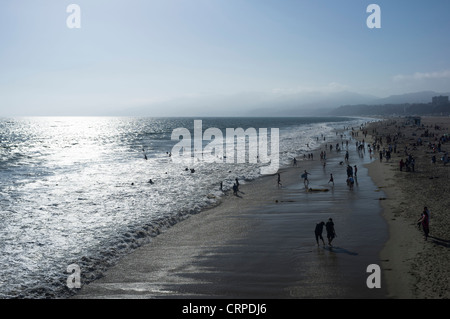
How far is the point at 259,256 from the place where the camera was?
511 inches

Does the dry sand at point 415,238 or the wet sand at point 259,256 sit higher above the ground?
A: the dry sand at point 415,238

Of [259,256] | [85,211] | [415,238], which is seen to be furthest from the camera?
[85,211]

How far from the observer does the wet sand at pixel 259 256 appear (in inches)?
410

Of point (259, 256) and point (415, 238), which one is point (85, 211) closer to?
point (259, 256)

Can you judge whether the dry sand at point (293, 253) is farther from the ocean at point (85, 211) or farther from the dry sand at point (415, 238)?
the ocean at point (85, 211)

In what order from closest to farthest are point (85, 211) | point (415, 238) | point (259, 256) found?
point (259, 256) < point (415, 238) < point (85, 211)

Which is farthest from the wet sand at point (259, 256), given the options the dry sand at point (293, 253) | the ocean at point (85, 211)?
the ocean at point (85, 211)

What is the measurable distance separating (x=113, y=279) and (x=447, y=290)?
35.8 feet

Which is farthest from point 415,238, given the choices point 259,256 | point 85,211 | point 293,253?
point 85,211

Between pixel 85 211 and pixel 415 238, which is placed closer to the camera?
pixel 415 238

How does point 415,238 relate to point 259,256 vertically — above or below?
above

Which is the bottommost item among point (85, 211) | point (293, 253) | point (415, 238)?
point (85, 211)
